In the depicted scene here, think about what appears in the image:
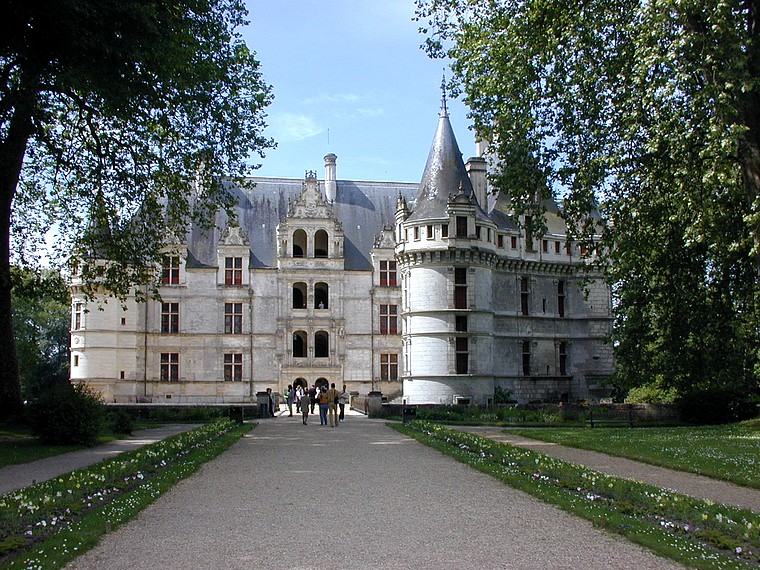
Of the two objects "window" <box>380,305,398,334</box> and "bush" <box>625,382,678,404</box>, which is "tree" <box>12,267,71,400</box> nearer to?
"window" <box>380,305,398,334</box>

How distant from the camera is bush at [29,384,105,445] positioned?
19.0 metres

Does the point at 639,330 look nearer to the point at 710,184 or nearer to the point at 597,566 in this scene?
the point at 710,184

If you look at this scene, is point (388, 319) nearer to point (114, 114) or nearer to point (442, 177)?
point (442, 177)

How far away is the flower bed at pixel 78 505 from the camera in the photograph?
7.53 meters

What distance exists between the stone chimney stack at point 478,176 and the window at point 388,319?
29.2 ft

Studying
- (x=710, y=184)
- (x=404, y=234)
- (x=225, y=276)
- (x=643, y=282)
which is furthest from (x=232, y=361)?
(x=710, y=184)

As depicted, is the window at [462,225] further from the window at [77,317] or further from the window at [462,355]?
the window at [77,317]

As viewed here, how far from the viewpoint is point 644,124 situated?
695 inches

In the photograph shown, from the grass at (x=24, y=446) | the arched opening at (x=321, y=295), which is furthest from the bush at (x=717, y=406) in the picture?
the arched opening at (x=321, y=295)

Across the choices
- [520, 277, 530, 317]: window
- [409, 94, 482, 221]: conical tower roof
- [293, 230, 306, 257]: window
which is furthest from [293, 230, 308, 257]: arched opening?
[520, 277, 530, 317]: window

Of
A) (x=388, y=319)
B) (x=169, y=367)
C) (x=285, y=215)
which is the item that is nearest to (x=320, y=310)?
(x=388, y=319)

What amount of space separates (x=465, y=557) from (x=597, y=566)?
3.92 feet

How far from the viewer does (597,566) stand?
7121mm

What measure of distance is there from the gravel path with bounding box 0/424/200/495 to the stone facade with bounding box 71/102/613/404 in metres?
24.6
